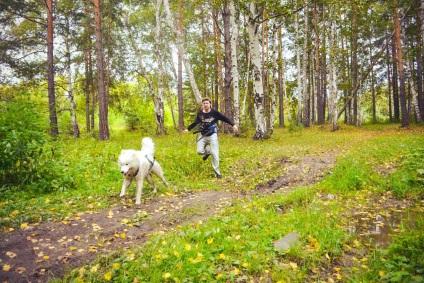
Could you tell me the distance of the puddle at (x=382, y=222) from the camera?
4376 mm

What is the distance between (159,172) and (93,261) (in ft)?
11.4

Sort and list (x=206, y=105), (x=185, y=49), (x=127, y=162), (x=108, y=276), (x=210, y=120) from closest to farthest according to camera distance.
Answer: (x=108, y=276)
(x=127, y=162)
(x=206, y=105)
(x=210, y=120)
(x=185, y=49)

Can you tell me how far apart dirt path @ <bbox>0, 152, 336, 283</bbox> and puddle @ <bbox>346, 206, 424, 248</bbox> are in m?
2.22

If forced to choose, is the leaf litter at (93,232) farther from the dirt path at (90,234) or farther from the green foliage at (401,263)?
the green foliage at (401,263)

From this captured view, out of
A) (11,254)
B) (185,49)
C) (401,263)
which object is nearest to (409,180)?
(401,263)

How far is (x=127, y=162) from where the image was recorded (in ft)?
18.7

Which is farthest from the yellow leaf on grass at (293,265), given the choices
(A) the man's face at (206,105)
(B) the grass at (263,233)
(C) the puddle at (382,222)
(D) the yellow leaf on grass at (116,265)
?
(A) the man's face at (206,105)

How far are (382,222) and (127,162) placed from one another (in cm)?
515

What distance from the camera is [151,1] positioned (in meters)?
23.1

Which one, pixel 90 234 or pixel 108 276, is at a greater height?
pixel 90 234

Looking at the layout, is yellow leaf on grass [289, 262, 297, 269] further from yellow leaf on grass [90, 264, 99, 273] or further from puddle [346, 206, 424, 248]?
yellow leaf on grass [90, 264, 99, 273]

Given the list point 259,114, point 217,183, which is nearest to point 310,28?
point 259,114

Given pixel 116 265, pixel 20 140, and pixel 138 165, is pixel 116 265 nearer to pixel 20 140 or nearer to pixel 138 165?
pixel 138 165

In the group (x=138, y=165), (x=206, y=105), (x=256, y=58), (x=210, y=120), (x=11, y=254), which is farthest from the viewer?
(x=256, y=58)
